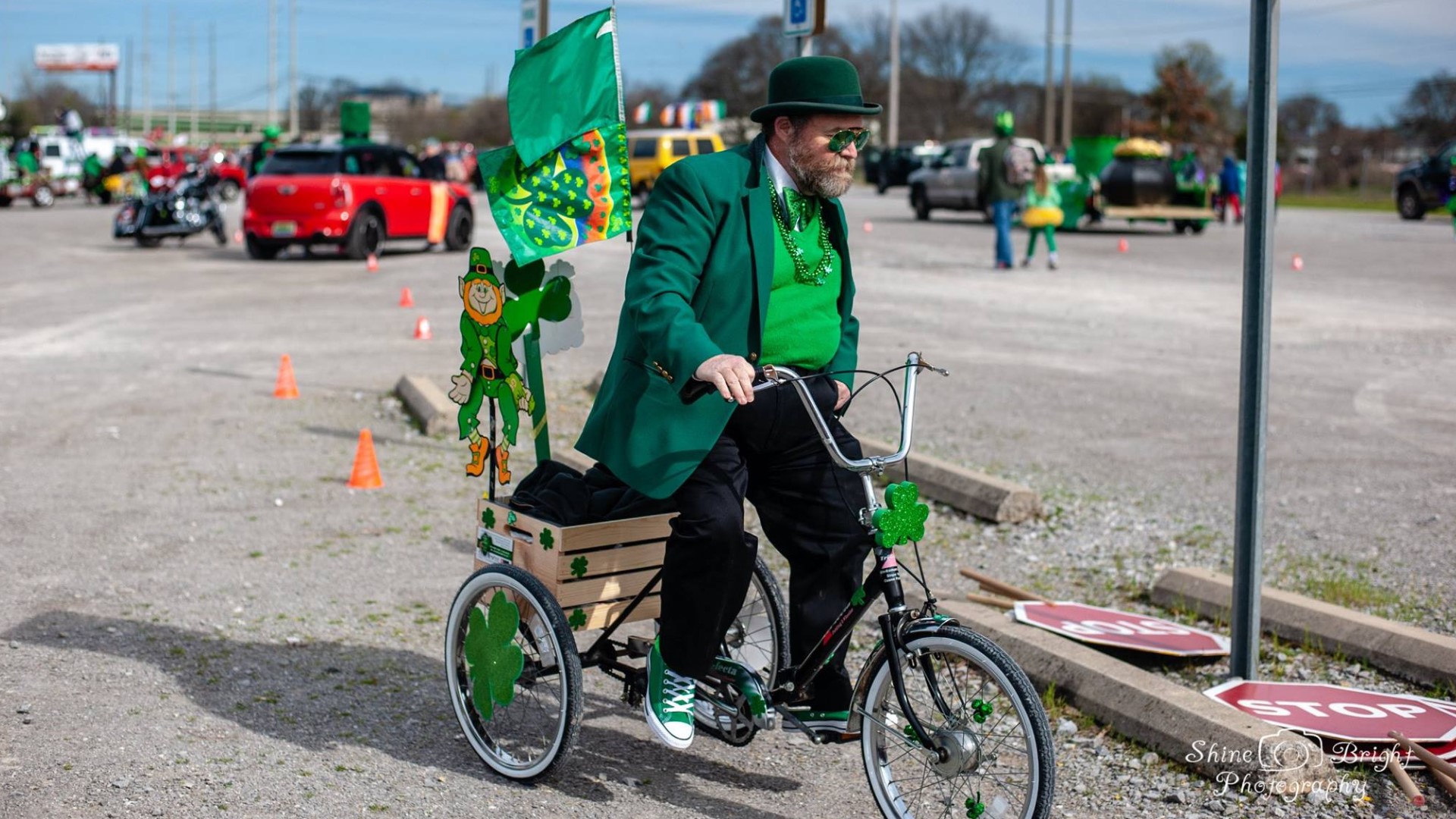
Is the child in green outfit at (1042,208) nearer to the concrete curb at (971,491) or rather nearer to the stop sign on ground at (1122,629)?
the concrete curb at (971,491)

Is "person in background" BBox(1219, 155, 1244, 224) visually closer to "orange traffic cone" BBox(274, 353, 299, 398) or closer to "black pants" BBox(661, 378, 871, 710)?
"orange traffic cone" BBox(274, 353, 299, 398)

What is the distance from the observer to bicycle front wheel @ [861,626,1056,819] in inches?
133

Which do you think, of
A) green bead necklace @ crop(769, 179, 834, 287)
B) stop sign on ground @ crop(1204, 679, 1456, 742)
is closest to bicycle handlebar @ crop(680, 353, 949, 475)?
green bead necklace @ crop(769, 179, 834, 287)

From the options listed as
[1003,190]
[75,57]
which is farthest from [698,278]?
[75,57]

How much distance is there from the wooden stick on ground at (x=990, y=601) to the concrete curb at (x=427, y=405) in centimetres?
416

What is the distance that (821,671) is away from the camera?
13.0 ft

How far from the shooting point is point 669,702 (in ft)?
13.1

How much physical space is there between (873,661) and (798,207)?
1.16 metres

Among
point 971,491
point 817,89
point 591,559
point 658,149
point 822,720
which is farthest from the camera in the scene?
point 658,149

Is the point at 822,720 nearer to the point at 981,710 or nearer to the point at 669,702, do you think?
the point at 669,702

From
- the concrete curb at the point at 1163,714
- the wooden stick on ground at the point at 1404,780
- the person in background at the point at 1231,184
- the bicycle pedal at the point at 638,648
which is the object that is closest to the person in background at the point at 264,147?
the person in background at the point at 1231,184

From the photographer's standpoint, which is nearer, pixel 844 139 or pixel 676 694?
pixel 844 139

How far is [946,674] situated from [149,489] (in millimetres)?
5427

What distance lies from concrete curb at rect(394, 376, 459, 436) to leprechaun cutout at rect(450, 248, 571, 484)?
14.9ft
